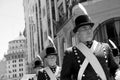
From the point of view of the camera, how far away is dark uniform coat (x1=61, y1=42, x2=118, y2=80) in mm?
4070

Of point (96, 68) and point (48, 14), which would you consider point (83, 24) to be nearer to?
point (96, 68)

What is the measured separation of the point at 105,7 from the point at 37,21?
2983 cm

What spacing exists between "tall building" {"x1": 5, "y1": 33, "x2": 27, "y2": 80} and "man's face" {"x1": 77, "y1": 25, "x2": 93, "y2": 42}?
163241 mm

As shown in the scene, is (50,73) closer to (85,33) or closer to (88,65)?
(88,65)

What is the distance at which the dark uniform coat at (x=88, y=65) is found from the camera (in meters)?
4.07

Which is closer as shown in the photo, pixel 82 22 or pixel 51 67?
pixel 82 22

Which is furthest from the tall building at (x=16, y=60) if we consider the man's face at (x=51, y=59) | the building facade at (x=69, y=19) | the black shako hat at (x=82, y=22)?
the black shako hat at (x=82, y=22)

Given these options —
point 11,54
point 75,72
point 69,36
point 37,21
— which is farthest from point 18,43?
point 75,72

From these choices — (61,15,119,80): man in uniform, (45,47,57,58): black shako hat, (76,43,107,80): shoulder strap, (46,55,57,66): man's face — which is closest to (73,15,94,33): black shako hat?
(61,15,119,80): man in uniform

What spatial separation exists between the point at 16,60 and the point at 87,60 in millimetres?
167035

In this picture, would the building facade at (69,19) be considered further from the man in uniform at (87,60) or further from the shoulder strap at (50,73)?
the shoulder strap at (50,73)

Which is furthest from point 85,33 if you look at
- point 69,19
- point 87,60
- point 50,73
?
point 69,19

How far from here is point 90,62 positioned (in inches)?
162

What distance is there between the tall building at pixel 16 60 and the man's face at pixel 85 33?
163241 mm
